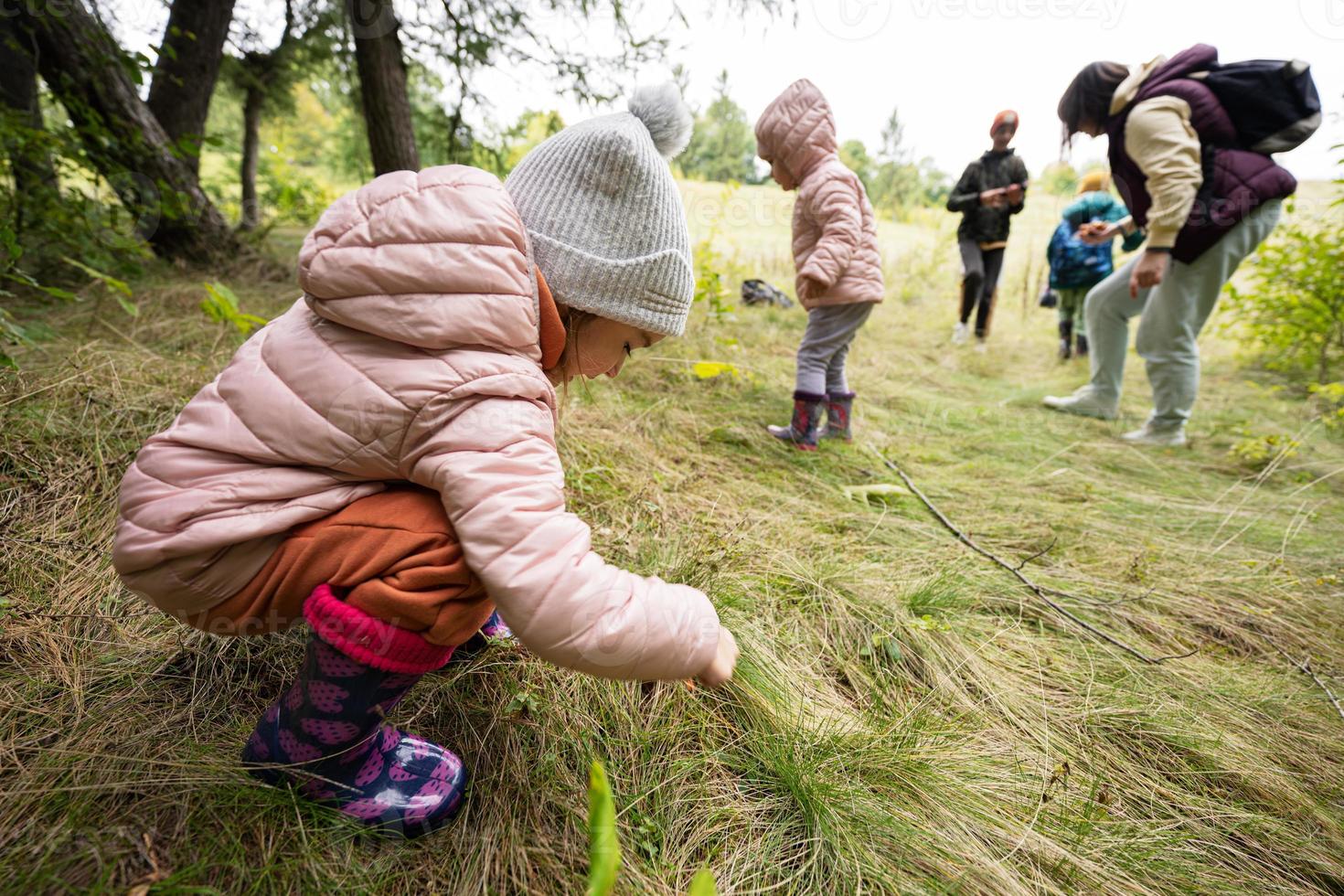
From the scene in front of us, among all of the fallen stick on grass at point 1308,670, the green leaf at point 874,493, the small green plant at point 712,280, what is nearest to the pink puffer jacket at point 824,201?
the green leaf at point 874,493

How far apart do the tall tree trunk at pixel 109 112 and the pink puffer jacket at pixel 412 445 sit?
249cm

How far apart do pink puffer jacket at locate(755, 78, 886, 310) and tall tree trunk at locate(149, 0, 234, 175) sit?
367 centimetres

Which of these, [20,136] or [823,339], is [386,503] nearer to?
[823,339]

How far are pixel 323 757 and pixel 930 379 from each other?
458 centimetres

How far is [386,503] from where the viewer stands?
2.75 feet

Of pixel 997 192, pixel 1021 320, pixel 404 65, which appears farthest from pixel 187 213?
pixel 1021 320

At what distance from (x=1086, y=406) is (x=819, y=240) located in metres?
2.49

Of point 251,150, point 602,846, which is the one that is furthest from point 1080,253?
point 251,150

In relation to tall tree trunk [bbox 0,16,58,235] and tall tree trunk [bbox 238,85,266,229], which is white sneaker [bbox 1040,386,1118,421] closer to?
tall tree trunk [bbox 0,16,58,235]

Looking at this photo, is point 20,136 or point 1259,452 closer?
point 20,136

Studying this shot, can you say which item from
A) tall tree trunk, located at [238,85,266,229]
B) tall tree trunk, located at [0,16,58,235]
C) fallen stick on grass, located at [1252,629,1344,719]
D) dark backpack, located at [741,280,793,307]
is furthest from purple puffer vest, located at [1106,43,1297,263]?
tall tree trunk, located at [238,85,266,229]

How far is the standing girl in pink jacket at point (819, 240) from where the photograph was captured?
252cm

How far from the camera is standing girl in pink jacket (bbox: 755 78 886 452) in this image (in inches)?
99.0

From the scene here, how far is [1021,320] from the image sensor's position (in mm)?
7188
